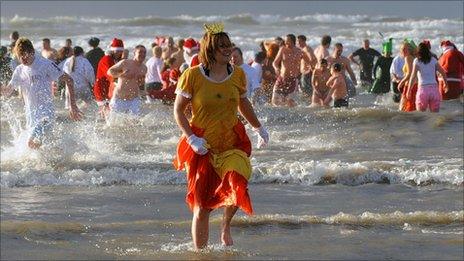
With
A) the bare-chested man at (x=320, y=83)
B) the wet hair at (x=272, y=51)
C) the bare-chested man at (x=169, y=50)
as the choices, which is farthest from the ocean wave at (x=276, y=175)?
the bare-chested man at (x=169, y=50)

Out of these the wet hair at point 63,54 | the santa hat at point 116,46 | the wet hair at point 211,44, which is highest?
the wet hair at point 211,44

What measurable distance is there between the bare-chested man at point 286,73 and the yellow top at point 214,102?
15241mm

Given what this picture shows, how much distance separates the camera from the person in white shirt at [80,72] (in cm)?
2145

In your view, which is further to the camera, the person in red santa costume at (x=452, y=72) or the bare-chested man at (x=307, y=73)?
the bare-chested man at (x=307, y=73)

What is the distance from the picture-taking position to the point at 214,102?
332 inches

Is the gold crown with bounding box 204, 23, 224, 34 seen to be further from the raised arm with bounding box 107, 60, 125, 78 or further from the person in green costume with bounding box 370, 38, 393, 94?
the person in green costume with bounding box 370, 38, 393, 94

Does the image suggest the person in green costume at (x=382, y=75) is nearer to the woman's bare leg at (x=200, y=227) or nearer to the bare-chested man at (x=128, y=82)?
the bare-chested man at (x=128, y=82)

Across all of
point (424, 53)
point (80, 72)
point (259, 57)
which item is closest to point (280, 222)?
point (424, 53)

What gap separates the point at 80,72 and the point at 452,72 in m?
6.61

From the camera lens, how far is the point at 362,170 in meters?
13.8

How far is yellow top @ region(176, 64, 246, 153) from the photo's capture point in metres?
8.41

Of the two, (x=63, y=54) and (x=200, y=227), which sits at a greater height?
(x=63, y=54)

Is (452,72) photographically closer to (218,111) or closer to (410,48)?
(410,48)

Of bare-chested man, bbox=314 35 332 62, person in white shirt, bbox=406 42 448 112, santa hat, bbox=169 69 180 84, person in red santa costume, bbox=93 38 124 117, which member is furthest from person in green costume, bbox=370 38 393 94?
person in red santa costume, bbox=93 38 124 117
